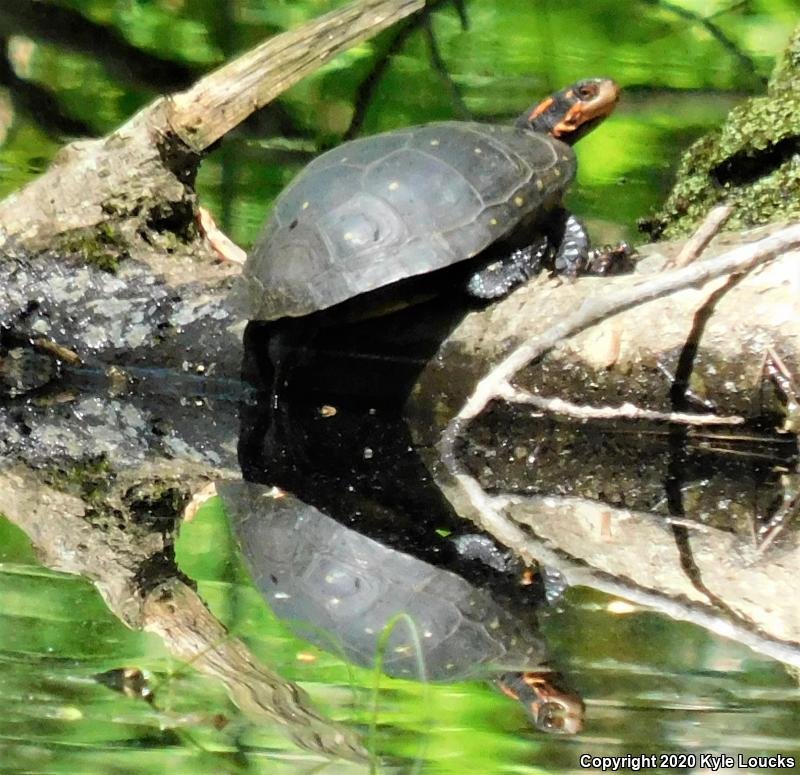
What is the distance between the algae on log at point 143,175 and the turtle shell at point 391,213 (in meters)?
0.38

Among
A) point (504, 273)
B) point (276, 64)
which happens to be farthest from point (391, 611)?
point (276, 64)

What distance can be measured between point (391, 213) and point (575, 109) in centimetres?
96

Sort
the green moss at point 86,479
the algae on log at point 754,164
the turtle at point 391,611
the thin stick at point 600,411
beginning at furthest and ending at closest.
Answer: the algae on log at point 754,164
the thin stick at point 600,411
the green moss at point 86,479
the turtle at point 391,611

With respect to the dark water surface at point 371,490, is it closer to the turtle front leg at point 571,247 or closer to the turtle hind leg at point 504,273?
the turtle hind leg at point 504,273

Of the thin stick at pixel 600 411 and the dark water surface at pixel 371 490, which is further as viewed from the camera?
the thin stick at pixel 600 411

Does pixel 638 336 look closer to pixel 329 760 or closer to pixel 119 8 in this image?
pixel 329 760

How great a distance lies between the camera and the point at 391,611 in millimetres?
1570

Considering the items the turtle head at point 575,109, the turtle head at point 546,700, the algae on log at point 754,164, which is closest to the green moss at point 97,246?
the turtle head at point 575,109

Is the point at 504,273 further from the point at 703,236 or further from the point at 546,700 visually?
the point at 546,700

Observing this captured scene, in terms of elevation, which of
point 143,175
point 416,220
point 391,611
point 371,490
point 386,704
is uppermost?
point 143,175

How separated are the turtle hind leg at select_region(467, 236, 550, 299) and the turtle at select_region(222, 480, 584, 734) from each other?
105cm

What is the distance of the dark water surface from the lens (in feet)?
3.71

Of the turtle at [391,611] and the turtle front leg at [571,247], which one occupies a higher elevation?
the turtle front leg at [571,247]

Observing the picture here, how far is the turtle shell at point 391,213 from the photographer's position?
261 centimetres
